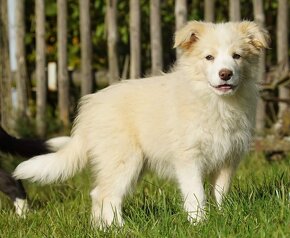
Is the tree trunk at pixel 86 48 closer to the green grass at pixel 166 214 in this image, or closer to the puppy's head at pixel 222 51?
the green grass at pixel 166 214

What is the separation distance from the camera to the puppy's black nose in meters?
4.92

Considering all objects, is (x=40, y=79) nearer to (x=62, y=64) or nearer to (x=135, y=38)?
(x=62, y=64)

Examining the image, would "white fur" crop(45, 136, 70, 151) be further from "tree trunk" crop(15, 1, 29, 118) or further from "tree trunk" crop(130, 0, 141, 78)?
"tree trunk" crop(15, 1, 29, 118)

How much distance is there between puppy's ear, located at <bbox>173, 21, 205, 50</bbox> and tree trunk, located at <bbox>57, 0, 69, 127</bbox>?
12.5ft

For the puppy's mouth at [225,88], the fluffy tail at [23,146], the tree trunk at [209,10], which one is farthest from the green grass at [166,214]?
the tree trunk at [209,10]

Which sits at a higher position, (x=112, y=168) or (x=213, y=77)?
(x=213, y=77)

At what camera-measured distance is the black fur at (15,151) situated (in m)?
6.55

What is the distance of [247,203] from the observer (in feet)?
15.6

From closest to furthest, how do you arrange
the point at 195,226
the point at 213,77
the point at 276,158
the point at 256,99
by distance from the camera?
the point at 195,226
the point at 213,77
the point at 256,99
the point at 276,158

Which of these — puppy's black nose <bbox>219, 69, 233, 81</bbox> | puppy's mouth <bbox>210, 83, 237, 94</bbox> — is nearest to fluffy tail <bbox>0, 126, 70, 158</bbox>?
puppy's mouth <bbox>210, 83, 237, 94</bbox>

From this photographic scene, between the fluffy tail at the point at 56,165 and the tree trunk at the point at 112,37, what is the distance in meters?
3.18

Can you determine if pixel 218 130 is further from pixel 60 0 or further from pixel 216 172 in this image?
pixel 60 0

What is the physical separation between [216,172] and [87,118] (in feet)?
3.33

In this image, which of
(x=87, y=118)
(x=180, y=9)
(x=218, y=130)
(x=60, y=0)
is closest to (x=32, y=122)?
(x=60, y=0)
